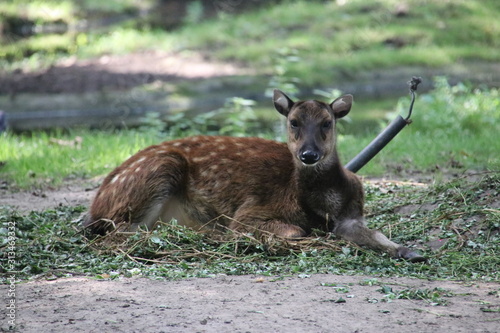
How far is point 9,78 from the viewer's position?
17.3 m

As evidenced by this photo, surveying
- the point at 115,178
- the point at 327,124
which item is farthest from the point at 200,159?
the point at 327,124

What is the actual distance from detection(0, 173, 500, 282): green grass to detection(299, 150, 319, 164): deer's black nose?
63cm

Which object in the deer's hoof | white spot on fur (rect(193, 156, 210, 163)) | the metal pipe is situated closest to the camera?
the deer's hoof

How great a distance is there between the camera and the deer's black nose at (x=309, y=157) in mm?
6156

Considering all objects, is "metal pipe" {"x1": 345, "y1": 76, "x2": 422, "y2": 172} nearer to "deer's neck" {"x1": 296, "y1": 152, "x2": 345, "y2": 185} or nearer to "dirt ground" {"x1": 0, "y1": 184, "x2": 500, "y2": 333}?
"deer's neck" {"x1": 296, "y1": 152, "x2": 345, "y2": 185}

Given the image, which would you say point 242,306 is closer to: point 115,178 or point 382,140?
point 115,178

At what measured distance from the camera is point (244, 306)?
4.47 m

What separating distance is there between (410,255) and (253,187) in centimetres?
160

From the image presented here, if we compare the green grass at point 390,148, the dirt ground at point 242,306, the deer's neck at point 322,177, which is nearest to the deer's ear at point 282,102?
the deer's neck at point 322,177

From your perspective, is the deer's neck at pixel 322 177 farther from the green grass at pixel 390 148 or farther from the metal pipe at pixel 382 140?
the green grass at pixel 390 148

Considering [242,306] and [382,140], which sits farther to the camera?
[382,140]

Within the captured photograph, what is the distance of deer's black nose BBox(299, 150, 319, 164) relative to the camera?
616 centimetres

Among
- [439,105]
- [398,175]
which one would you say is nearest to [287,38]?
[439,105]

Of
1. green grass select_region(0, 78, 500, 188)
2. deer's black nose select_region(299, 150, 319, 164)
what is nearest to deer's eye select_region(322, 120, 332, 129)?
deer's black nose select_region(299, 150, 319, 164)
